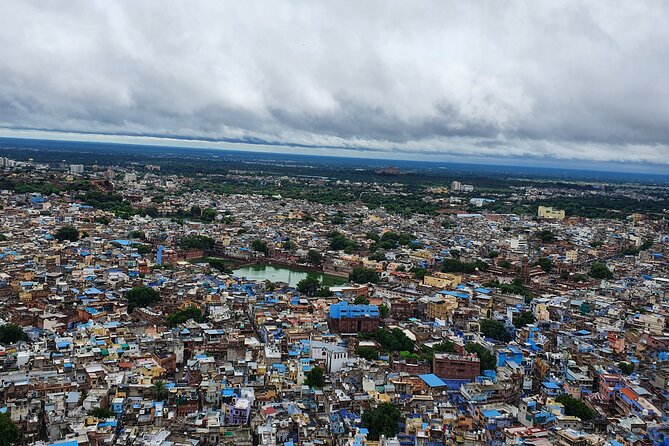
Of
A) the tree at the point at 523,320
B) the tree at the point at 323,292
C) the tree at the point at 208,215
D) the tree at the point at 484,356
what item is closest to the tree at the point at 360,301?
the tree at the point at 323,292

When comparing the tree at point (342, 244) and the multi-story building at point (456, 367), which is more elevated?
the multi-story building at point (456, 367)

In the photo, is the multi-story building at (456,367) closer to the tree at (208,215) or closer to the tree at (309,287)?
the tree at (309,287)

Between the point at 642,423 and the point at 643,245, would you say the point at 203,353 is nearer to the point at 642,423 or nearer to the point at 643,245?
the point at 642,423

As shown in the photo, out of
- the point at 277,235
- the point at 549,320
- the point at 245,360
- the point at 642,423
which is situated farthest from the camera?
the point at 277,235

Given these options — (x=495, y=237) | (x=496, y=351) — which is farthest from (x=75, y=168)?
(x=496, y=351)

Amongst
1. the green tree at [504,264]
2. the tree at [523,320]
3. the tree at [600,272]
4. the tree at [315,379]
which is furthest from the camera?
the green tree at [504,264]

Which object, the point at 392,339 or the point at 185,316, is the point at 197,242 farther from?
the point at 392,339

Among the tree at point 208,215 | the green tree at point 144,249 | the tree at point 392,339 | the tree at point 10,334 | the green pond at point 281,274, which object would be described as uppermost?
the tree at point 10,334

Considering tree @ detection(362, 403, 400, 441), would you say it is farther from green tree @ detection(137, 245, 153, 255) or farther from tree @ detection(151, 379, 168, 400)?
green tree @ detection(137, 245, 153, 255)
